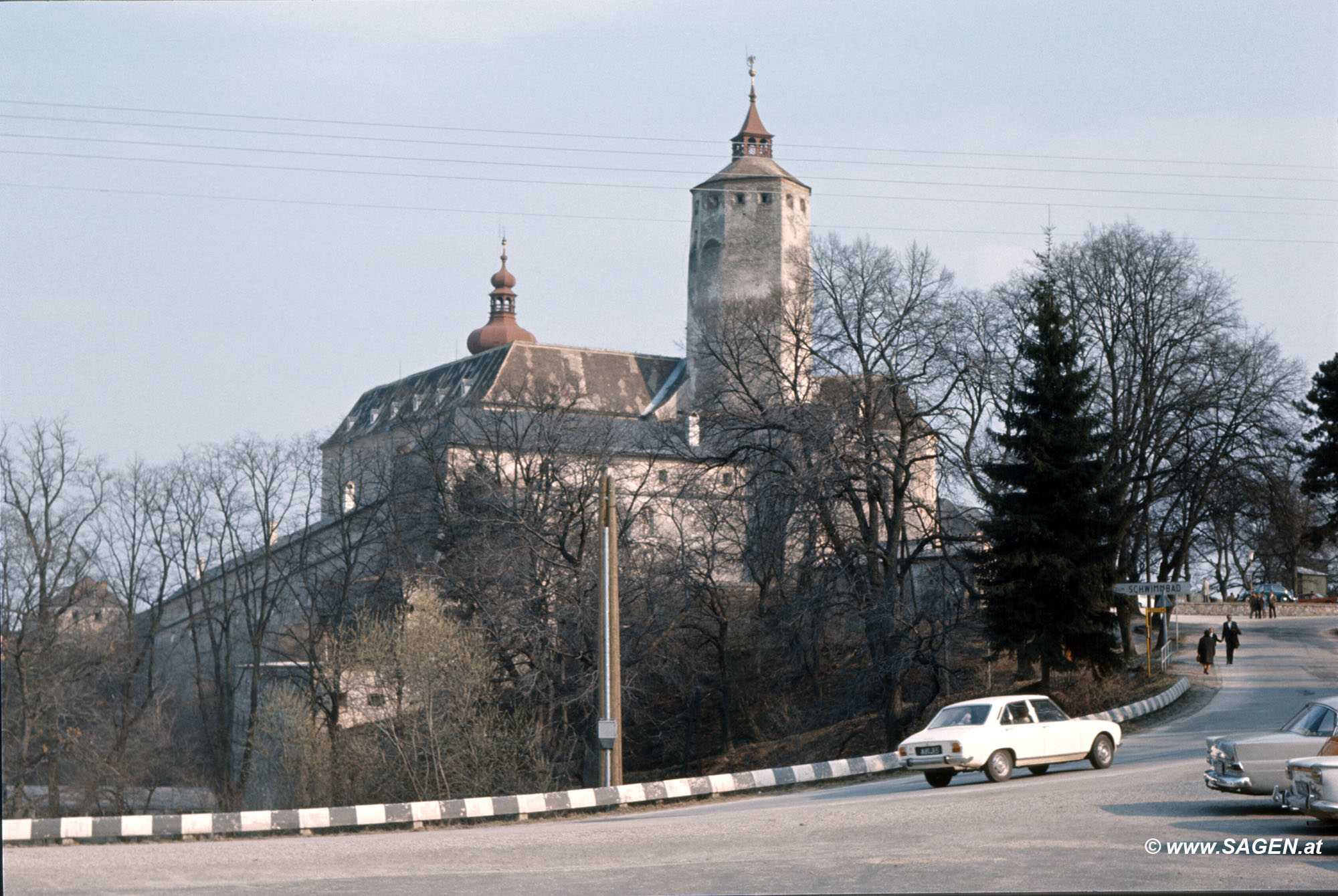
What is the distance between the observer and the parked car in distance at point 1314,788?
41.3 ft

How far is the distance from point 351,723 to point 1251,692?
28.5m

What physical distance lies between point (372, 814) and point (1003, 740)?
9.32 metres

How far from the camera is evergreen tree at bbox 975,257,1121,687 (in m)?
32.7

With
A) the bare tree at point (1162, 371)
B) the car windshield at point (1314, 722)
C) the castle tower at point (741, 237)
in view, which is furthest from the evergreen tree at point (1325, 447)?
the car windshield at point (1314, 722)

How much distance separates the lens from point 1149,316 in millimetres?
44844

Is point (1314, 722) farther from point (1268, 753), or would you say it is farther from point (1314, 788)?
point (1314, 788)

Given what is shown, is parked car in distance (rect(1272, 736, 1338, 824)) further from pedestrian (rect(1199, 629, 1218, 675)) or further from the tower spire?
the tower spire

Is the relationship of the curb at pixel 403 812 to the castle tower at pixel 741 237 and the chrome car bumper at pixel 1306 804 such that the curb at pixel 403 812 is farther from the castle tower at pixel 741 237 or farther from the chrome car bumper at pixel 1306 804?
the castle tower at pixel 741 237

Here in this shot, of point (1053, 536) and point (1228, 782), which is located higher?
point (1053, 536)

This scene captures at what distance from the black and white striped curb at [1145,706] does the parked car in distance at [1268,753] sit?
42.7 feet

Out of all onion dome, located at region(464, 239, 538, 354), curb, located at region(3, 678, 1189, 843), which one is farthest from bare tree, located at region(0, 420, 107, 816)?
onion dome, located at region(464, 239, 538, 354)

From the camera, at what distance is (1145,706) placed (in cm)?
3184

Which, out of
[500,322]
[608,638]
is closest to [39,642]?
[608,638]

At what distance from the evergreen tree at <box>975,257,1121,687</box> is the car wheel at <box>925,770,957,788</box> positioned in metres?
12.4
